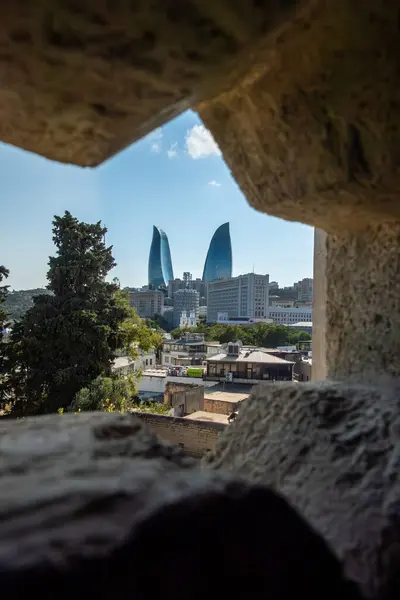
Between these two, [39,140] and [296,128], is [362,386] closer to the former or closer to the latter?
[296,128]

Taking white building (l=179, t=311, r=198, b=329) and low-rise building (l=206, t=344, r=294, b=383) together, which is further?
white building (l=179, t=311, r=198, b=329)

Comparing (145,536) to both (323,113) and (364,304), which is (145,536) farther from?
(364,304)

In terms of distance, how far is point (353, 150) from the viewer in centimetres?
100

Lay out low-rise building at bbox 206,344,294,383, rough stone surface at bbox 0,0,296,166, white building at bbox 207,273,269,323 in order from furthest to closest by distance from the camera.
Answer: white building at bbox 207,273,269,323, low-rise building at bbox 206,344,294,383, rough stone surface at bbox 0,0,296,166

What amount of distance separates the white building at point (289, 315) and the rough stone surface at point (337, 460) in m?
31.8

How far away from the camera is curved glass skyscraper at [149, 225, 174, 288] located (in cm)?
4412

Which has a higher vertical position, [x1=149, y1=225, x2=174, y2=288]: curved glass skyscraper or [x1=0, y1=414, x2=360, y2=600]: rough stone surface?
[x1=149, y1=225, x2=174, y2=288]: curved glass skyscraper

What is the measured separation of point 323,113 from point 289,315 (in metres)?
33.6

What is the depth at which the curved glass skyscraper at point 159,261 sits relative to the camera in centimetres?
4412

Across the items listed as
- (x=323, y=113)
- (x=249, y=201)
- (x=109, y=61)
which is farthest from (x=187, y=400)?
(x=109, y=61)

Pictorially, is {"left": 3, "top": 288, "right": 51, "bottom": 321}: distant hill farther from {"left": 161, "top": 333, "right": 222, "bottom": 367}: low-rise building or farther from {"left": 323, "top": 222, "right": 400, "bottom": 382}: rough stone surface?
{"left": 161, "top": 333, "right": 222, "bottom": 367}: low-rise building

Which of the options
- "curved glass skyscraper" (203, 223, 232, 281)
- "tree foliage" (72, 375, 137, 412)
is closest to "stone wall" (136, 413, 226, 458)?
"tree foliage" (72, 375, 137, 412)

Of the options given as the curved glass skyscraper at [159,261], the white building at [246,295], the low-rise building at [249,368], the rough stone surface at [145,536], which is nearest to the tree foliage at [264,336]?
the low-rise building at [249,368]

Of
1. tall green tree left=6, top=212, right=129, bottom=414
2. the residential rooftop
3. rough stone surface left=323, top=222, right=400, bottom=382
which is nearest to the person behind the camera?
rough stone surface left=323, top=222, right=400, bottom=382
